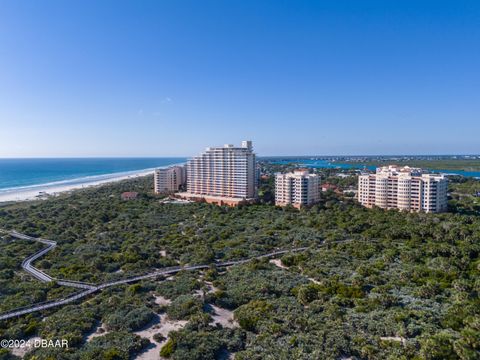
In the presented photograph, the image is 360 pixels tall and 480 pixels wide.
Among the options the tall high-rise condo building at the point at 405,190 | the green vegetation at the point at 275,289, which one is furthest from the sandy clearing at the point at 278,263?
the tall high-rise condo building at the point at 405,190

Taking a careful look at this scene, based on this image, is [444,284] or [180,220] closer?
[444,284]

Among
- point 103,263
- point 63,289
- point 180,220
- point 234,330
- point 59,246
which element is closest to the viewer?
point 234,330

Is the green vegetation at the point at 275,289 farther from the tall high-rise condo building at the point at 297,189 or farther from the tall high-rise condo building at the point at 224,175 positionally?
the tall high-rise condo building at the point at 224,175

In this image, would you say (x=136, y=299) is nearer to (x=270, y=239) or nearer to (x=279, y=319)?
(x=279, y=319)

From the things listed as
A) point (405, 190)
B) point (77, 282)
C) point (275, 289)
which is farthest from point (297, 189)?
point (77, 282)

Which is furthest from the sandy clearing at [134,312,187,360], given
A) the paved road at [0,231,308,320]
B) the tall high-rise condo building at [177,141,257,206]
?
the tall high-rise condo building at [177,141,257,206]

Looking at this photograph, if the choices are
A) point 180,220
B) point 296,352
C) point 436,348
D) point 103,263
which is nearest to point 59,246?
point 103,263
